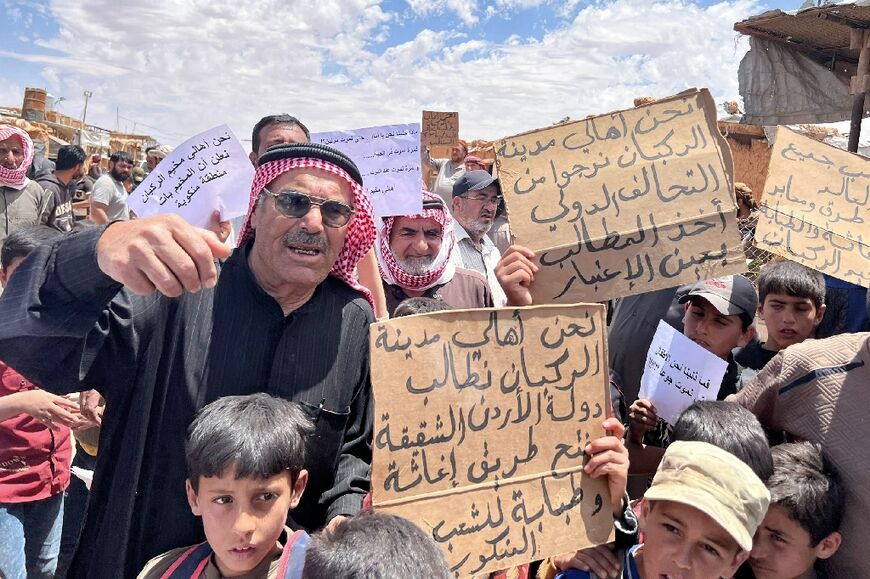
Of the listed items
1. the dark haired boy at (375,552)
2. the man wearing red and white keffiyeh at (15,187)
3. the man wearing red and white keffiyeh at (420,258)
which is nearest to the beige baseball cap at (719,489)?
the dark haired boy at (375,552)

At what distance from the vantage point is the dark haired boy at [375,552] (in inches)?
52.2

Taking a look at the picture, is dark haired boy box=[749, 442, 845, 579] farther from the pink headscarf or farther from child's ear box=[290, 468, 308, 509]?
the pink headscarf

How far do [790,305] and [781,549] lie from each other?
147cm

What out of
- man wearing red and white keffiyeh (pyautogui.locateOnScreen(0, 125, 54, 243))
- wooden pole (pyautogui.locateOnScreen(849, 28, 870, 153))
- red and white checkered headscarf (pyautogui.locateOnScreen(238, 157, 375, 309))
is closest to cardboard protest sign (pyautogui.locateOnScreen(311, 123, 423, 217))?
red and white checkered headscarf (pyautogui.locateOnScreen(238, 157, 375, 309))

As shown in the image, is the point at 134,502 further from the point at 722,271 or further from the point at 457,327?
the point at 722,271

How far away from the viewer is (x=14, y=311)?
1.48m

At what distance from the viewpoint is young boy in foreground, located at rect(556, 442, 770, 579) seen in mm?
Answer: 1659

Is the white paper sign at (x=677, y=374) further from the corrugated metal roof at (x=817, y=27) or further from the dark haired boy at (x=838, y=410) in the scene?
the corrugated metal roof at (x=817, y=27)

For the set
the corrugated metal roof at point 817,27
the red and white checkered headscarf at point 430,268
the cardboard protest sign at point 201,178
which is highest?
the corrugated metal roof at point 817,27

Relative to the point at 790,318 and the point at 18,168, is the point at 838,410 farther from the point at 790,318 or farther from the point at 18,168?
the point at 18,168

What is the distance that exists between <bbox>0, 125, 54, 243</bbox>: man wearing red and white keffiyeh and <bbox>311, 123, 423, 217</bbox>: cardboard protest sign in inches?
165

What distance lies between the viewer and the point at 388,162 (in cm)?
337

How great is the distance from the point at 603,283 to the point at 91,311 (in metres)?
1.48

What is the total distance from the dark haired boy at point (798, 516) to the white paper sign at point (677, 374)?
423 mm
